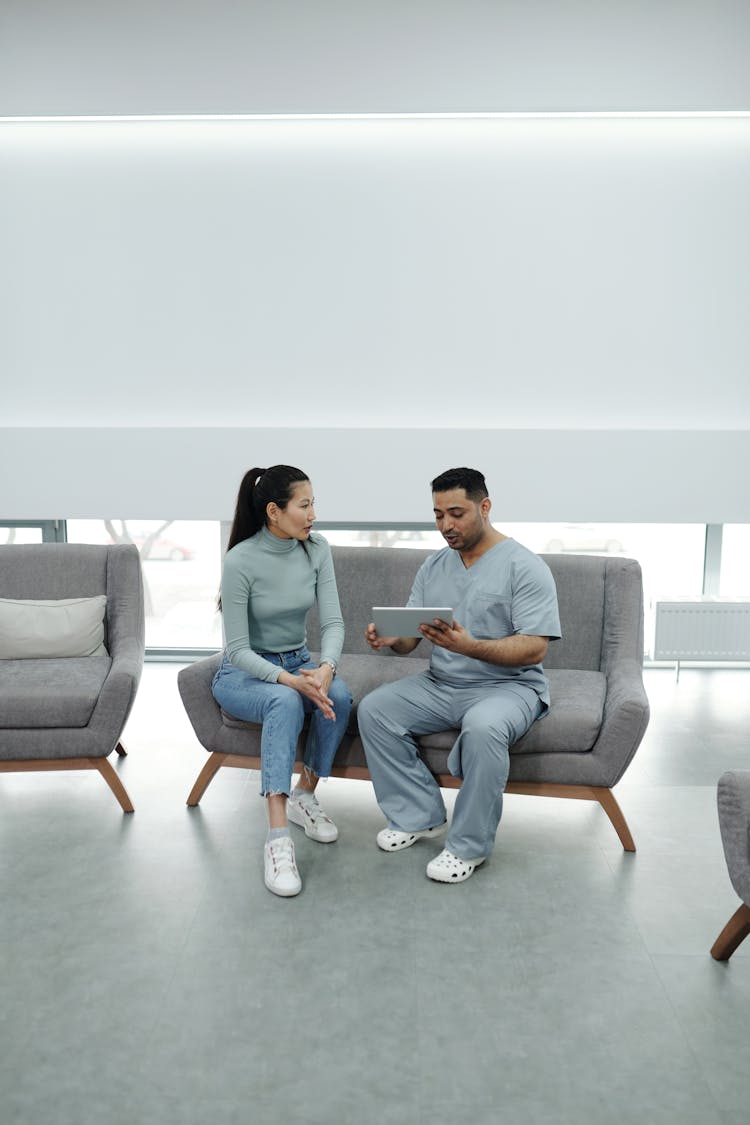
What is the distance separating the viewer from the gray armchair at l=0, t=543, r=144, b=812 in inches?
119

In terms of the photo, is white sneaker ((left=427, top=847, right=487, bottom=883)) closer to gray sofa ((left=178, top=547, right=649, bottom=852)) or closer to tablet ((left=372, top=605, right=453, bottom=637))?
gray sofa ((left=178, top=547, right=649, bottom=852))

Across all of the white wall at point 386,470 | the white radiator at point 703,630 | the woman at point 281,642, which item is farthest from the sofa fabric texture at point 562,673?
the white radiator at point 703,630

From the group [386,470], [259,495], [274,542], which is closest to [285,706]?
[274,542]

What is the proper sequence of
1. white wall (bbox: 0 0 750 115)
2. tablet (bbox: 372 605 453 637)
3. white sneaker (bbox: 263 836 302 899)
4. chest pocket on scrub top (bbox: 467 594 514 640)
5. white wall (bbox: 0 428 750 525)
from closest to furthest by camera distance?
white sneaker (bbox: 263 836 302 899) < tablet (bbox: 372 605 453 637) < chest pocket on scrub top (bbox: 467 594 514 640) < white wall (bbox: 0 0 750 115) < white wall (bbox: 0 428 750 525)

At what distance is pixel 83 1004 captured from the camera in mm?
2096

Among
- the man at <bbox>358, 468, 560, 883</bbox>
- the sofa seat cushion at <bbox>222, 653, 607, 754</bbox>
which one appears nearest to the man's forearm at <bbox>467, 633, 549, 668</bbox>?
the man at <bbox>358, 468, 560, 883</bbox>

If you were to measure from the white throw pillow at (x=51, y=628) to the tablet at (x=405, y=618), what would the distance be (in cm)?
130

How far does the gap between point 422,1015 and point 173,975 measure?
0.61 meters

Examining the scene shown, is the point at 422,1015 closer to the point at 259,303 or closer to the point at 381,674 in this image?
the point at 381,674

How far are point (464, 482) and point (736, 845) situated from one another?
1.27m

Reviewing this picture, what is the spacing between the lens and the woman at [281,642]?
9.05 ft

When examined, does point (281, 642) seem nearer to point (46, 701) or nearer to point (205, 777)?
point (205, 777)

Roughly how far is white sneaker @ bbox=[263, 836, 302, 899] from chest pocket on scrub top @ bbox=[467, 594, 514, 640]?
86 cm

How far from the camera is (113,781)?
308cm
